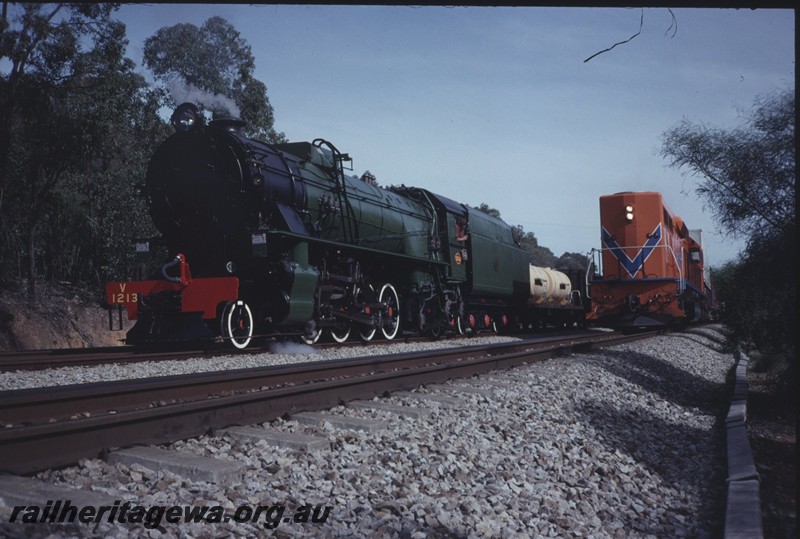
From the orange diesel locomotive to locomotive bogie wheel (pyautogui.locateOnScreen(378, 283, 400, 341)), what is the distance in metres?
5.39

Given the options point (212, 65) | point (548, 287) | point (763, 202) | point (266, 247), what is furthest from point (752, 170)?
point (212, 65)

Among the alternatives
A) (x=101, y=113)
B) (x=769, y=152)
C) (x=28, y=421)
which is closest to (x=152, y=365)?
(x=28, y=421)

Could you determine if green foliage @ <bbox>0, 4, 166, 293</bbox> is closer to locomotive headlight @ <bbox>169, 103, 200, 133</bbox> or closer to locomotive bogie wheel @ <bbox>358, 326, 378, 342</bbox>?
locomotive headlight @ <bbox>169, 103, 200, 133</bbox>

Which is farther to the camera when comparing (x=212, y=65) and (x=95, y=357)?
(x=212, y=65)

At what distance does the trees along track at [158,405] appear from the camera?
338cm

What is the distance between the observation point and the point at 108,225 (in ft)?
66.8

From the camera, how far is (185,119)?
10.3 m

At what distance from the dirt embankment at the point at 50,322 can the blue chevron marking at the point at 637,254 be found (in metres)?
12.3

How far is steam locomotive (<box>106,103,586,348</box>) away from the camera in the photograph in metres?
9.50

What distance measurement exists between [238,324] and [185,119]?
333 centimetres

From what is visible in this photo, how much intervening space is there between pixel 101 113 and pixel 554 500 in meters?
17.4

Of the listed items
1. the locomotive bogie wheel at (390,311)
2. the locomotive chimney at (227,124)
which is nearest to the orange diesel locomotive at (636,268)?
the locomotive bogie wheel at (390,311)

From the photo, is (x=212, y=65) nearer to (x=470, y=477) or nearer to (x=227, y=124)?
(x=227, y=124)

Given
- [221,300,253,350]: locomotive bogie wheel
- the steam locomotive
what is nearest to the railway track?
[221,300,253,350]: locomotive bogie wheel
